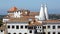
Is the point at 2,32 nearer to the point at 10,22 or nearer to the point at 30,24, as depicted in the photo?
the point at 10,22

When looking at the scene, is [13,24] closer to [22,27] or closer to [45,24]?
[22,27]

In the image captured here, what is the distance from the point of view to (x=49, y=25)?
48.8 meters

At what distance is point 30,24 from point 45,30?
142 inches

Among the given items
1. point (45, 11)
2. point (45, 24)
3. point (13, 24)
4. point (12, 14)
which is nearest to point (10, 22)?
point (13, 24)

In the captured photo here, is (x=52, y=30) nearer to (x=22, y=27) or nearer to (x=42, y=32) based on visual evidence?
(x=42, y=32)

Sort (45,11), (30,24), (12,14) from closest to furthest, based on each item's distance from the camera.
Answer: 1. (30,24)
2. (45,11)
3. (12,14)

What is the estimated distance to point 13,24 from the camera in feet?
158

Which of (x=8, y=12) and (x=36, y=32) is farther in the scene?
(x=8, y=12)

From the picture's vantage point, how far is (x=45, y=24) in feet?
162

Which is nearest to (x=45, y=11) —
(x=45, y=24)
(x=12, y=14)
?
(x=45, y=24)

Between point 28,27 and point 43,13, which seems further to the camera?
point 43,13

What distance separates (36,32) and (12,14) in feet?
69.3

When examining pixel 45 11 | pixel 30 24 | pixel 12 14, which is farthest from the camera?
pixel 12 14

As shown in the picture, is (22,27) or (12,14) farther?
(12,14)
